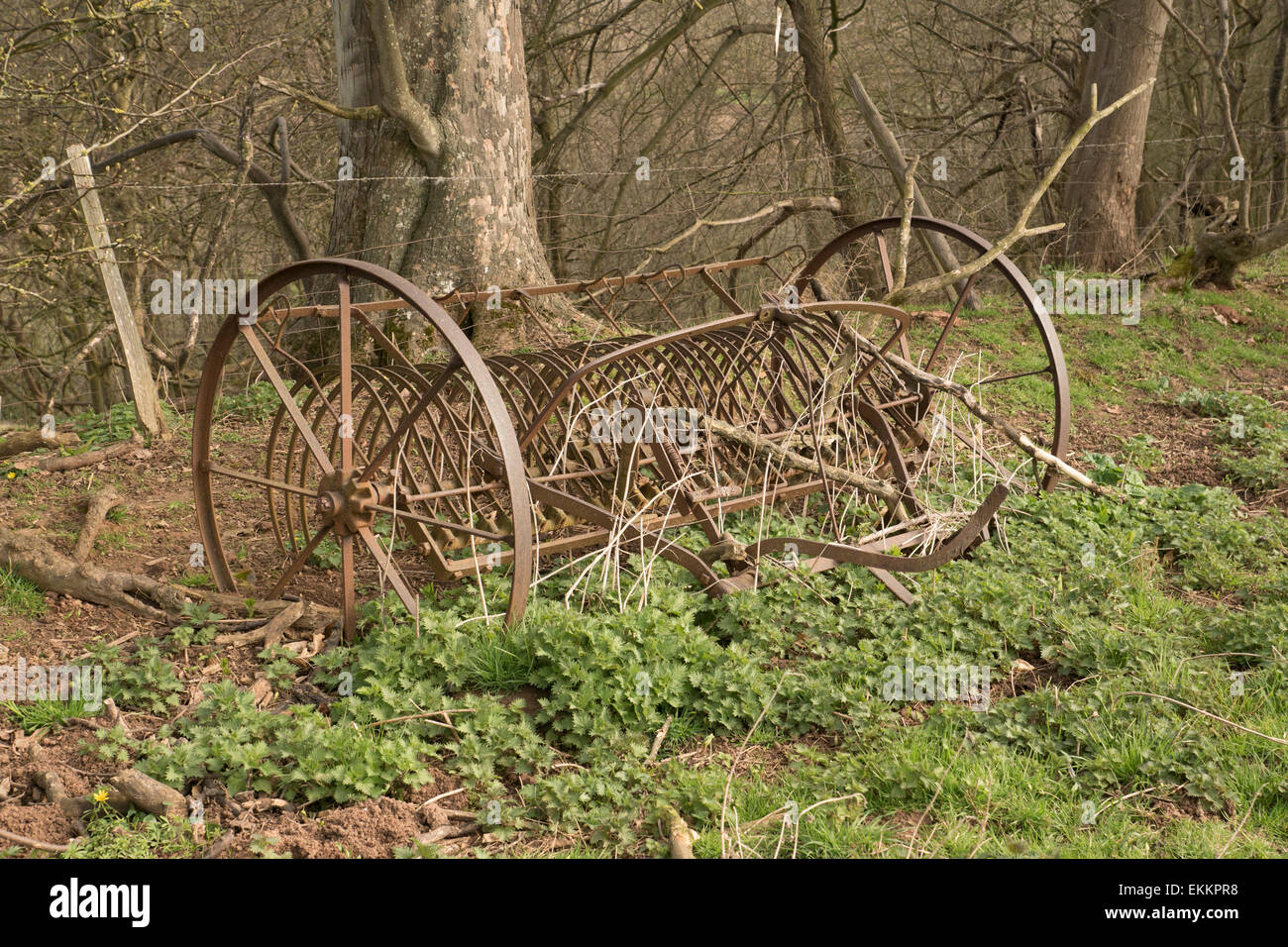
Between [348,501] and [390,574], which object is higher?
[348,501]

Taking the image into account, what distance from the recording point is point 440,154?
20.2 feet

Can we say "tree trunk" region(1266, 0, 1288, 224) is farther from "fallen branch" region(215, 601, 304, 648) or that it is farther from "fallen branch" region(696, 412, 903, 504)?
"fallen branch" region(215, 601, 304, 648)

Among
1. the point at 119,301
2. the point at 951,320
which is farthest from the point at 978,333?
the point at 119,301

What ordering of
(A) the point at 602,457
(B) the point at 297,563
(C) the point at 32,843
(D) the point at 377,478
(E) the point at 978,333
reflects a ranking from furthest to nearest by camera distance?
1. (E) the point at 978,333
2. (A) the point at 602,457
3. (D) the point at 377,478
4. (B) the point at 297,563
5. (C) the point at 32,843

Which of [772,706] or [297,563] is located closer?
[772,706]

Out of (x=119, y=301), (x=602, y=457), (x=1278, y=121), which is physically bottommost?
(x=602, y=457)

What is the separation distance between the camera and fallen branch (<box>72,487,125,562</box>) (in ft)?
14.5

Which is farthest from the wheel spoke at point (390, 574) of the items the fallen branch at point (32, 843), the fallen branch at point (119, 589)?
the fallen branch at point (32, 843)

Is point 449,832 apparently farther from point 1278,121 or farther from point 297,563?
point 1278,121

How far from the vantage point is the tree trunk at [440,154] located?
6121mm

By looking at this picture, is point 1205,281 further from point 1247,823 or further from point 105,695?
point 105,695

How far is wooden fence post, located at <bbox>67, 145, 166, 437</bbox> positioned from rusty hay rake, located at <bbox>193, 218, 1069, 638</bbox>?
0.98 meters

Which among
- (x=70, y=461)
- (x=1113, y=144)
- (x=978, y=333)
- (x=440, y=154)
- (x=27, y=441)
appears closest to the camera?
(x=27, y=441)

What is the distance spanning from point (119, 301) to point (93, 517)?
5.18 feet
